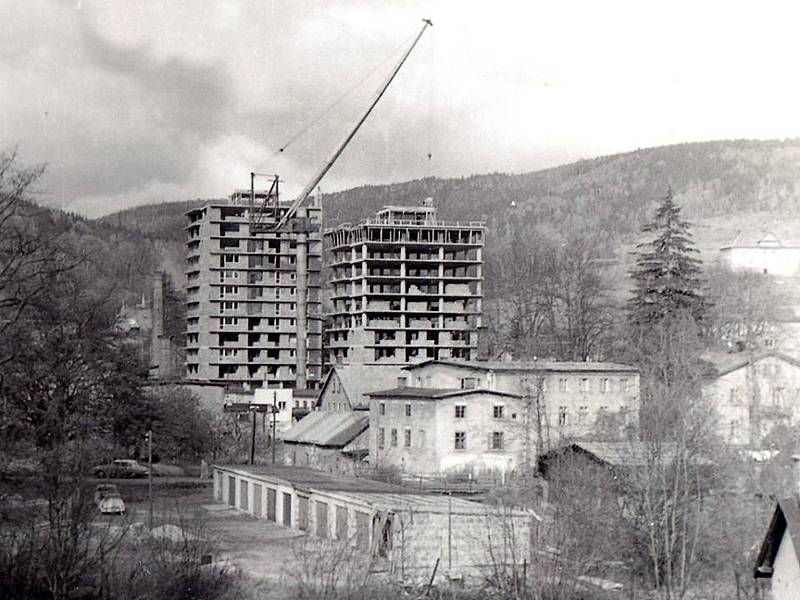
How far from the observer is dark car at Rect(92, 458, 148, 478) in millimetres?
53219

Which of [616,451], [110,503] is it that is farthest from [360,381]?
[616,451]

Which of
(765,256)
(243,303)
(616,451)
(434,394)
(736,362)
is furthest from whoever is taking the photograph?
(765,256)

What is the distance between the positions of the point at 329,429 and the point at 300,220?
92.5 ft

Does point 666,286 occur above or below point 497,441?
above

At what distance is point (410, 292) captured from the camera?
285 feet

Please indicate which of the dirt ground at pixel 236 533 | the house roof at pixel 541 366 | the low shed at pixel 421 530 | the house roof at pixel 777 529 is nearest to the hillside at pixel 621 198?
the house roof at pixel 541 366

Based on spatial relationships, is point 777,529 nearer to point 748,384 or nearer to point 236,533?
point 236,533

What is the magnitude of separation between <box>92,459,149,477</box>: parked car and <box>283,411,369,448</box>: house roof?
325 inches

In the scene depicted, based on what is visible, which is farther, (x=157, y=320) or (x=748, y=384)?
(x=157, y=320)

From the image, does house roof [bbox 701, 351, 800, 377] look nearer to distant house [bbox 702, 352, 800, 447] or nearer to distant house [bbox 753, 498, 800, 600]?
distant house [bbox 702, 352, 800, 447]

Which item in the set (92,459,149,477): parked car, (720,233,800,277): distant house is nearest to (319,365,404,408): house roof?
(92,459,149,477): parked car

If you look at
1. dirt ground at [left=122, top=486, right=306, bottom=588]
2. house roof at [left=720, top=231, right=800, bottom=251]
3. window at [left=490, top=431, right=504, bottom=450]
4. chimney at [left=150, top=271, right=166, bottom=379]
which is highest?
house roof at [left=720, top=231, right=800, bottom=251]

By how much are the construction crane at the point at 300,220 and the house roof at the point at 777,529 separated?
64190 mm

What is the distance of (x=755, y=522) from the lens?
104ft
